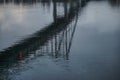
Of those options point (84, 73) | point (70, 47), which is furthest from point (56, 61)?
point (70, 47)

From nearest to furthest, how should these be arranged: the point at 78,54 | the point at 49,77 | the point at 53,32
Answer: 1. the point at 49,77
2. the point at 78,54
3. the point at 53,32

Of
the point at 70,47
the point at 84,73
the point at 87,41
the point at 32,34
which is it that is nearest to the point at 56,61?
the point at 84,73

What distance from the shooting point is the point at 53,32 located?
47.1 metres

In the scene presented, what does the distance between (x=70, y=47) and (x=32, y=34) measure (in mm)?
11208

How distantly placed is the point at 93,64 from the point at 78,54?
4.08 m

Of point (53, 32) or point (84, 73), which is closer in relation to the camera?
point (84, 73)

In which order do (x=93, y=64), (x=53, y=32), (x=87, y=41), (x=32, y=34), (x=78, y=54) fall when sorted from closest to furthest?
(x=93, y=64), (x=78, y=54), (x=87, y=41), (x=32, y=34), (x=53, y=32)

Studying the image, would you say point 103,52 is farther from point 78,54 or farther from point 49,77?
point 49,77

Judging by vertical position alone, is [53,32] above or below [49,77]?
below

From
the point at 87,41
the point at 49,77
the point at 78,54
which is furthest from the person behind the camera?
the point at 87,41

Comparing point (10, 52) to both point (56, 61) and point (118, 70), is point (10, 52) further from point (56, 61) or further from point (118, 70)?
point (118, 70)

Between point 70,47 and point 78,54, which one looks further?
point 70,47

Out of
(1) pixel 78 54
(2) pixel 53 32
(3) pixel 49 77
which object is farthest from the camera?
(2) pixel 53 32

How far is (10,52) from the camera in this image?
97.3ft
